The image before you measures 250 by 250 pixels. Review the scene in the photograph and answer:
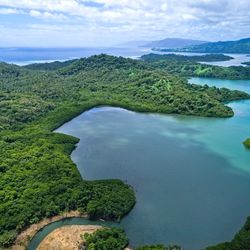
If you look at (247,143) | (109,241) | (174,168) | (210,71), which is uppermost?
(109,241)

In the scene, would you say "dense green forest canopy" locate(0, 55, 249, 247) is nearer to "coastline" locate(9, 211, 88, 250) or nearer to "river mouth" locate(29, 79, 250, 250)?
"coastline" locate(9, 211, 88, 250)

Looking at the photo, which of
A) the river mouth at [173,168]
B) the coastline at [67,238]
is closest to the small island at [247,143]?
the river mouth at [173,168]

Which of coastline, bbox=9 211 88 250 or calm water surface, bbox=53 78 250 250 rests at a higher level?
coastline, bbox=9 211 88 250

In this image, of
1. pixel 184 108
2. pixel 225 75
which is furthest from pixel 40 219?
pixel 225 75

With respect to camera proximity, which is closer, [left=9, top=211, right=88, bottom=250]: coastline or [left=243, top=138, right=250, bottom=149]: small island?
[left=9, top=211, right=88, bottom=250]: coastline

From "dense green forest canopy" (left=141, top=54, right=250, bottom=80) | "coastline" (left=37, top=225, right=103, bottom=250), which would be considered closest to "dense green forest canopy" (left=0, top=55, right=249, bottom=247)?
"coastline" (left=37, top=225, right=103, bottom=250)

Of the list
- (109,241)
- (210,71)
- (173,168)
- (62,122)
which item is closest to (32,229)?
(109,241)

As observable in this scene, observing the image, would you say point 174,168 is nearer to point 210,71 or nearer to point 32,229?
point 32,229

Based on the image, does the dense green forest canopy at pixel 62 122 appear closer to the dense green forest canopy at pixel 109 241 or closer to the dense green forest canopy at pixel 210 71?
the dense green forest canopy at pixel 109 241
